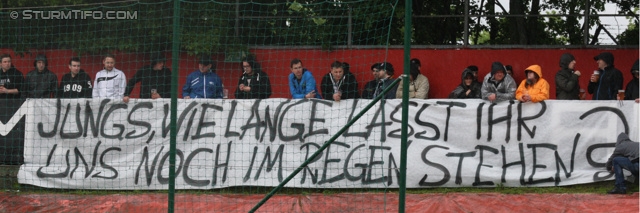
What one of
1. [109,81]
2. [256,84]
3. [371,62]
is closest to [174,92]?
[256,84]

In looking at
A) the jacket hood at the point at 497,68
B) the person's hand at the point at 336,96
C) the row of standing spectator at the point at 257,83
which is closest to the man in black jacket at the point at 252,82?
the row of standing spectator at the point at 257,83

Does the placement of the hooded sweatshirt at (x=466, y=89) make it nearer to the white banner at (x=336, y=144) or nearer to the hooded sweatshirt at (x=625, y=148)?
the white banner at (x=336, y=144)

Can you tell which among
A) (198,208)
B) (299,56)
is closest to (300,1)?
(299,56)

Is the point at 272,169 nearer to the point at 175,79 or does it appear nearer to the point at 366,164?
the point at 366,164

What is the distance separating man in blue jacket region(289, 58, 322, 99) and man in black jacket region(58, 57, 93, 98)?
2.83 metres

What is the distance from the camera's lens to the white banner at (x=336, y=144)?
13.6 metres

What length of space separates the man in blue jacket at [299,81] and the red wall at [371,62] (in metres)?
0.17

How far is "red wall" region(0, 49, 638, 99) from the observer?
1482cm

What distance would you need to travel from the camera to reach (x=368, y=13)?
51.5ft

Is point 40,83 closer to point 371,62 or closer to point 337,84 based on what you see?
point 337,84

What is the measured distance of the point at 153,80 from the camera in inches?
563

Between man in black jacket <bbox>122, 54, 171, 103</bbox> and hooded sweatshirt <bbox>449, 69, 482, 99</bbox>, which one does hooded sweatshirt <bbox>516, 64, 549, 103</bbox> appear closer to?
hooded sweatshirt <bbox>449, 69, 482, 99</bbox>

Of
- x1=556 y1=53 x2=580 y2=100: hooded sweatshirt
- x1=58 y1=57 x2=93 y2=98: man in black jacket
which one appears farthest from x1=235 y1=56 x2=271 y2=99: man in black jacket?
x1=556 y1=53 x2=580 y2=100: hooded sweatshirt

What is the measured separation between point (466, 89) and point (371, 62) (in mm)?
1489
